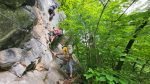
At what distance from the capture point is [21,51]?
39.2ft

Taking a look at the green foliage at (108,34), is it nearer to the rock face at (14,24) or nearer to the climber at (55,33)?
the climber at (55,33)

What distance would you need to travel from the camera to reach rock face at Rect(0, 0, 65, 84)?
10.8 m

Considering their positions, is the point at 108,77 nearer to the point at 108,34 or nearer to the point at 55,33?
the point at 108,34

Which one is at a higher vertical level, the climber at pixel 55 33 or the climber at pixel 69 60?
the climber at pixel 55 33

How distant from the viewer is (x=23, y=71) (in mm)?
11297

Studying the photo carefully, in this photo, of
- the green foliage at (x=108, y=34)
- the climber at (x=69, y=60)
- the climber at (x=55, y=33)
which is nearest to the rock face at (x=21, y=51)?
the climber at (x=69, y=60)

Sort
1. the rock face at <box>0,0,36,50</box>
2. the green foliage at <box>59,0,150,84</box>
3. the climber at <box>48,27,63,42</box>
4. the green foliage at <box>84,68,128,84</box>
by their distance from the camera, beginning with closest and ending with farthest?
the green foliage at <box>84,68,128,84</box>
the green foliage at <box>59,0,150,84</box>
the rock face at <box>0,0,36,50</box>
the climber at <box>48,27,63,42</box>

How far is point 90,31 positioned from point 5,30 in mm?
4018

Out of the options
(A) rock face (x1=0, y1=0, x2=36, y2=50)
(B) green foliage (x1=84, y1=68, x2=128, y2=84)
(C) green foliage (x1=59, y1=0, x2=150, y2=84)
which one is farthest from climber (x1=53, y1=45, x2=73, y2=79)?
(B) green foliage (x1=84, y1=68, x2=128, y2=84)

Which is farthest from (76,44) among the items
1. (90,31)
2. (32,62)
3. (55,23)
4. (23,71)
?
(55,23)

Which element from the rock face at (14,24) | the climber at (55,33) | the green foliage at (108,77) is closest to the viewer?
the green foliage at (108,77)

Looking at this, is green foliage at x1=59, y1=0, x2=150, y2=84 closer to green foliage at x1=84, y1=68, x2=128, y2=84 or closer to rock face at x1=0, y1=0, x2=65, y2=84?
green foliage at x1=84, y1=68, x2=128, y2=84

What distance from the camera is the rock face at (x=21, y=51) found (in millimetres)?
10812

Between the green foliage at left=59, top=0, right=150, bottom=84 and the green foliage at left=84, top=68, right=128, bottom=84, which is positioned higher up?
the green foliage at left=59, top=0, right=150, bottom=84
